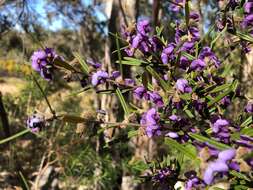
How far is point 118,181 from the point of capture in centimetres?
526

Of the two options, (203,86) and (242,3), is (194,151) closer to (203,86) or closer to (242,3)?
(203,86)

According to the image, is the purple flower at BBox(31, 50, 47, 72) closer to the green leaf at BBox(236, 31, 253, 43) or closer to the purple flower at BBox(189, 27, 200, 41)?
the purple flower at BBox(189, 27, 200, 41)

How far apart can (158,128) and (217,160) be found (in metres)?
0.39

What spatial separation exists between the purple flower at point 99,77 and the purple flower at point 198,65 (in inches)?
11.1

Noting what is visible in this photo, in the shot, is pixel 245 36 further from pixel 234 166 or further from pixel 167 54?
pixel 234 166

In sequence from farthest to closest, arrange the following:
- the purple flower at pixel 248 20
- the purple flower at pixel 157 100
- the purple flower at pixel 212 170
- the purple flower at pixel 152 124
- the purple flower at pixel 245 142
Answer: the purple flower at pixel 248 20
the purple flower at pixel 157 100
the purple flower at pixel 152 124
the purple flower at pixel 245 142
the purple flower at pixel 212 170

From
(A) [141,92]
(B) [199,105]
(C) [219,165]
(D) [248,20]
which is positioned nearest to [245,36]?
(D) [248,20]

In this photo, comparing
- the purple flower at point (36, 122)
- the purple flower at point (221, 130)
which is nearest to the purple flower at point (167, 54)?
the purple flower at point (221, 130)

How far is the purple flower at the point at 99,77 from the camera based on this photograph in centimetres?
153

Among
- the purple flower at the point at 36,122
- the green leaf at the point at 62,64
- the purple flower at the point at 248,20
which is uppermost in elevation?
the purple flower at the point at 248,20

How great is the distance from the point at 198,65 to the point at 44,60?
0.49 meters

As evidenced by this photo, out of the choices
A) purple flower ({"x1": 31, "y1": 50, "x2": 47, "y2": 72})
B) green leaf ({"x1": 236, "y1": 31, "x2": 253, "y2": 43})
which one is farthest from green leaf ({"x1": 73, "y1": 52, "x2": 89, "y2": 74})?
green leaf ({"x1": 236, "y1": 31, "x2": 253, "y2": 43})

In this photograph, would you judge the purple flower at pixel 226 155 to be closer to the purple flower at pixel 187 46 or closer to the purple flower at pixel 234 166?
the purple flower at pixel 234 166

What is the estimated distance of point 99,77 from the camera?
1530mm
